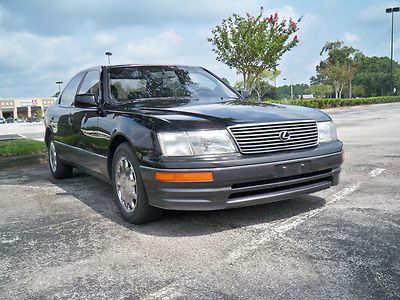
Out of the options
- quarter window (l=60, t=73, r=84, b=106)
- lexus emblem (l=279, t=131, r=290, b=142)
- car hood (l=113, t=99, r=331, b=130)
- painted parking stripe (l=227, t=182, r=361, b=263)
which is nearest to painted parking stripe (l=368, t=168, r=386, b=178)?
painted parking stripe (l=227, t=182, r=361, b=263)

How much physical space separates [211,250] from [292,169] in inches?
37.9

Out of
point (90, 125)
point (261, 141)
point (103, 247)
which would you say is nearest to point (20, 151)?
point (90, 125)

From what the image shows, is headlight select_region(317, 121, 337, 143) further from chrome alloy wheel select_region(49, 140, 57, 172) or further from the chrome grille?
chrome alloy wheel select_region(49, 140, 57, 172)

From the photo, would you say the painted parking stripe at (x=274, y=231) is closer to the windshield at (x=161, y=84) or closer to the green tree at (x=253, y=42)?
the windshield at (x=161, y=84)

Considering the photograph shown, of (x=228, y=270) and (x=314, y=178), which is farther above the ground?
(x=314, y=178)

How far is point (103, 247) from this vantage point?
318cm

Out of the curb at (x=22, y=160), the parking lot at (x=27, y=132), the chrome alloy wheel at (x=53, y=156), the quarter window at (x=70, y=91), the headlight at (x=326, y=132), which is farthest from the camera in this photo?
the parking lot at (x=27, y=132)

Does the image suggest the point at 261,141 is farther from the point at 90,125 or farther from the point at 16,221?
the point at 16,221

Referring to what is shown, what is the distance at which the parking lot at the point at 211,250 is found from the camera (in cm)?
244

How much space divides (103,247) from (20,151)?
18.5 ft

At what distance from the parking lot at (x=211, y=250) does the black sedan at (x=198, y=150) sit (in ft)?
0.96

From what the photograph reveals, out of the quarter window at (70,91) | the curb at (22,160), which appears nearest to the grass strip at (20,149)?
the curb at (22,160)

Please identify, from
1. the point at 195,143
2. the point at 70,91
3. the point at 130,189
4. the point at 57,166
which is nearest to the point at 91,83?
the point at 70,91

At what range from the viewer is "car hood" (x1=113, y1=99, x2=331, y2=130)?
3.30 meters
